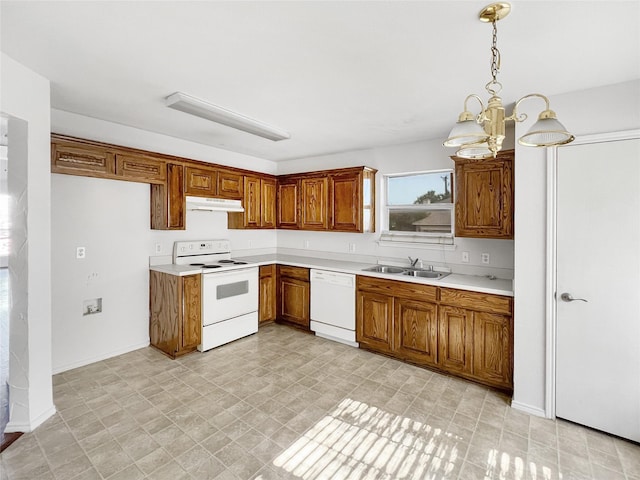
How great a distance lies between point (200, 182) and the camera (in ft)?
12.8

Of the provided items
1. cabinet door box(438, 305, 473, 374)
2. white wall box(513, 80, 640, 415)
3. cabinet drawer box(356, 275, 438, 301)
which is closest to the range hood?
cabinet drawer box(356, 275, 438, 301)

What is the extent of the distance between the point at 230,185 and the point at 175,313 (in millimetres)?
1820

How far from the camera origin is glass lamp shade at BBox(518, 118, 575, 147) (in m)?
1.39

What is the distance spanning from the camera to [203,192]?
3943 millimetres

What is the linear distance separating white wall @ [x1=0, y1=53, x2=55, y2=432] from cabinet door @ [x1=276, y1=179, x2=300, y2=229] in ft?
9.81

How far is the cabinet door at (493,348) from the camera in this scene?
2771 mm

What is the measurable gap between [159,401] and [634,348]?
3693 millimetres

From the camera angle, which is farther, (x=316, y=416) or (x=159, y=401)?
(x=159, y=401)

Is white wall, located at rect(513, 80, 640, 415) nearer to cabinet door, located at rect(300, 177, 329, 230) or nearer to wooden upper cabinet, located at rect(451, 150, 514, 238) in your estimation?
wooden upper cabinet, located at rect(451, 150, 514, 238)

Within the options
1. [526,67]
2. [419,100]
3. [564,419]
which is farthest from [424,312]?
[526,67]

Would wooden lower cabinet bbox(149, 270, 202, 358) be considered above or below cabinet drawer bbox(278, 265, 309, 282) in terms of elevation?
below

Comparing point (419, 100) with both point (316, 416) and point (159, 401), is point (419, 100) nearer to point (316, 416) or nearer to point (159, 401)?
point (316, 416)

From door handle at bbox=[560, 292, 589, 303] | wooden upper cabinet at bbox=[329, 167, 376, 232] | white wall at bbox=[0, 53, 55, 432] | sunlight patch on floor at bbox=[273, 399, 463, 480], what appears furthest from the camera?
wooden upper cabinet at bbox=[329, 167, 376, 232]

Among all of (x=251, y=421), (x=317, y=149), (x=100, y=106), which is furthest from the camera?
(x=317, y=149)
